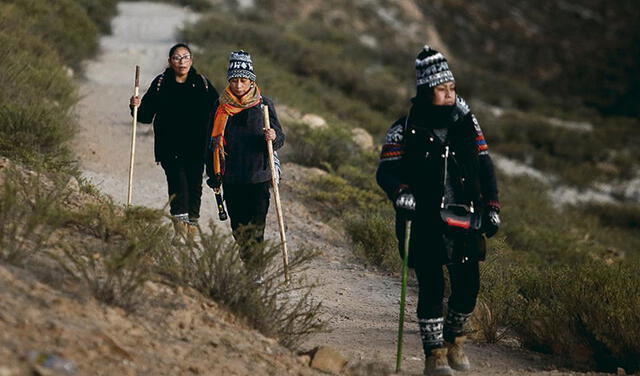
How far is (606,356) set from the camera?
653 centimetres

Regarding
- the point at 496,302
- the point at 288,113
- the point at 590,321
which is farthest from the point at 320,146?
the point at 590,321

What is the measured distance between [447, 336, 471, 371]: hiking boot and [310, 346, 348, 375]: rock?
0.81m

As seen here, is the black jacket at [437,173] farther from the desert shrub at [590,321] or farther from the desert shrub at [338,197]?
the desert shrub at [338,197]

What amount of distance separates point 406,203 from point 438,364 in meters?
0.98

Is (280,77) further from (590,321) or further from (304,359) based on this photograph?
(304,359)

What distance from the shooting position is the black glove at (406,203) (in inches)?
220

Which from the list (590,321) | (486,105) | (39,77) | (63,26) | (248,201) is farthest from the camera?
(486,105)

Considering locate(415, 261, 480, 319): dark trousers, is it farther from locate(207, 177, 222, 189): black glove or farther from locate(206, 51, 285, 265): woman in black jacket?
locate(207, 177, 222, 189): black glove

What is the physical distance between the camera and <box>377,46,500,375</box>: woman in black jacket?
566 centimetres

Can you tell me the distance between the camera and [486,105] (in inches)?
1248

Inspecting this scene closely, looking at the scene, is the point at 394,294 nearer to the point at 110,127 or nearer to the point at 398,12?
the point at 110,127

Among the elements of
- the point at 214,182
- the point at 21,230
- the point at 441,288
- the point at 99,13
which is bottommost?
the point at 441,288

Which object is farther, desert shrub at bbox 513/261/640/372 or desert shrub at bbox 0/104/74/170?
desert shrub at bbox 0/104/74/170

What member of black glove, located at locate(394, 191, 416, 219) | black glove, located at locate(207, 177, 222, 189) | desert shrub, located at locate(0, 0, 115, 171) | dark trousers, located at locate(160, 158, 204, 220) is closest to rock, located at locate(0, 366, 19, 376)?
black glove, located at locate(394, 191, 416, 219)
